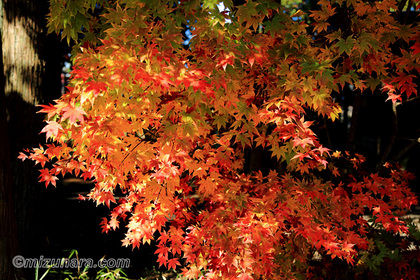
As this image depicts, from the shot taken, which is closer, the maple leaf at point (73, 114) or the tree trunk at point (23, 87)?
the maple leaf at point (73, 114)

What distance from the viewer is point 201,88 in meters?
2.51

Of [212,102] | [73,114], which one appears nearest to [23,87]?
[73,114]

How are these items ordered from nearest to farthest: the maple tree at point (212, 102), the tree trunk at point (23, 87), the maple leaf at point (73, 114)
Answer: the maple leaf at point (73, 114) → the maple tree at point (212, 102) → the tree trunk at point (23, 87)

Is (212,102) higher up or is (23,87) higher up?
(23,87)

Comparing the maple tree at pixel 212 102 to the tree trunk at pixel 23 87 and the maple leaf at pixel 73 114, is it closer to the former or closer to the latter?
the maple leaf at pixel 73 114

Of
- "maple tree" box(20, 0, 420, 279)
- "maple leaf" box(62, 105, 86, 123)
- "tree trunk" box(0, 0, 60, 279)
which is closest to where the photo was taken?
"maple leaf" box(62, 105, 86, 123)

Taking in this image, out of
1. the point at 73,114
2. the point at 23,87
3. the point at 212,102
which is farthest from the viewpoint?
the point at 23,87

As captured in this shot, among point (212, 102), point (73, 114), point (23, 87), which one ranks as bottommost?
point (73, 114)

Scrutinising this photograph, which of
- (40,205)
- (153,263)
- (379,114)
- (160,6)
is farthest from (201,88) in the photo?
(379,114)

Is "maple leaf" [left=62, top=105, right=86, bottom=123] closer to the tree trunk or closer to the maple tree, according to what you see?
the maple tree

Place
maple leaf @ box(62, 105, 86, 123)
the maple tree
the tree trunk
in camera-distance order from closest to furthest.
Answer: maple leaf @ box(62, 105, 86, 123) < the maple tree < the tree trunk

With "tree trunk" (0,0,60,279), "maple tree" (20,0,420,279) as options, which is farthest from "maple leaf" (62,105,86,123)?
"tree trunk" (0,0,60,279)

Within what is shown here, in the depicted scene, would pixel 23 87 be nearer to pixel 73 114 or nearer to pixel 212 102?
pixel 73 114

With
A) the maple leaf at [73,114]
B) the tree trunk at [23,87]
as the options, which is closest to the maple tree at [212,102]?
the maple leaf at [73,114]
